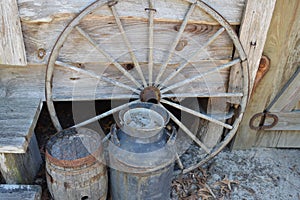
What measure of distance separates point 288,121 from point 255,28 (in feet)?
3.52

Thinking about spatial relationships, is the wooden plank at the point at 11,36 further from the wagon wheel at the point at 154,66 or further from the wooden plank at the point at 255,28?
the wooden plank at the point at 255,28

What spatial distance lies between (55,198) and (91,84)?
2.86 ft

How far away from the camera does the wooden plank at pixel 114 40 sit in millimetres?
2066

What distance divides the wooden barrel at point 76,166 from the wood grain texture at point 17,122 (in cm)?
17

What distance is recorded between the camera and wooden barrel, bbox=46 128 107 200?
194cm

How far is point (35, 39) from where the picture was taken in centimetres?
207

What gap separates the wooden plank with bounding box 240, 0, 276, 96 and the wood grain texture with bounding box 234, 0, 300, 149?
105 mm

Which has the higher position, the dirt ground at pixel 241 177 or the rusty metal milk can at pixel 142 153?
the rusty metal milk can at pixel 142 153

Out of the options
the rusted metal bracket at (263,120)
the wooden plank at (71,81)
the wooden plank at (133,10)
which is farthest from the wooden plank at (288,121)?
the wooden plank at (133,10)

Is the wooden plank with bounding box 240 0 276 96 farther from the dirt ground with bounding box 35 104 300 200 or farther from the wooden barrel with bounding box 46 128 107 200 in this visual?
the wooden barrel with bounding box 46 128 107 200

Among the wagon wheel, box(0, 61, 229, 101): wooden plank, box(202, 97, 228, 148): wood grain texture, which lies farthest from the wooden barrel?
box(202, 97, 228, 148): wood grain texture

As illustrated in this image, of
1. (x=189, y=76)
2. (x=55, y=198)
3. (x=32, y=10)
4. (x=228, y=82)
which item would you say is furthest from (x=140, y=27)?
(x=55, y=198)

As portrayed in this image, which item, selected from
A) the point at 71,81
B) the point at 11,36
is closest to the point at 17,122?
the point at 71,81

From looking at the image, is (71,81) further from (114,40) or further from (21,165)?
(21,165)
